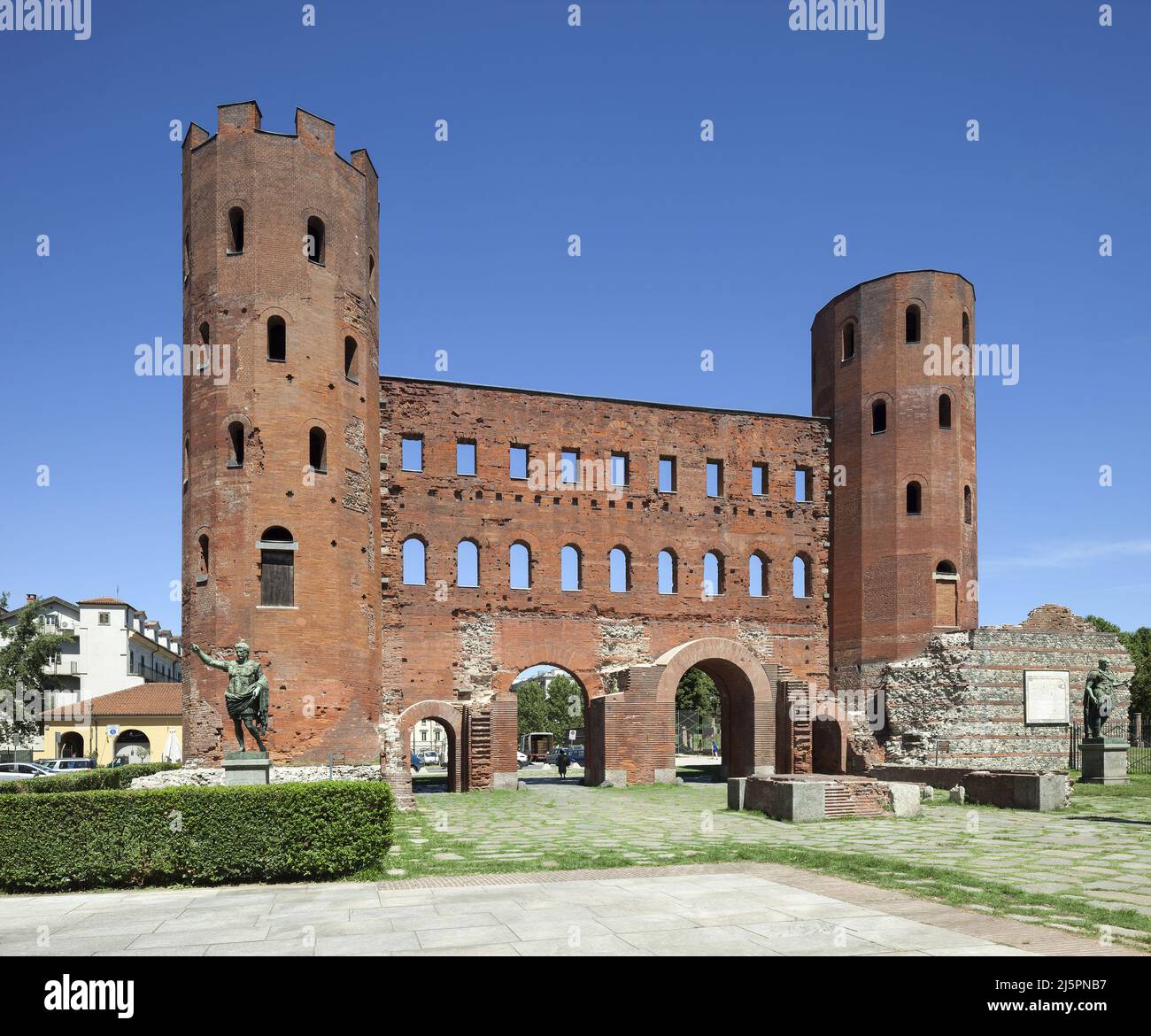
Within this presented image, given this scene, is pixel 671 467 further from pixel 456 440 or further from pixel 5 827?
pixel 5 827

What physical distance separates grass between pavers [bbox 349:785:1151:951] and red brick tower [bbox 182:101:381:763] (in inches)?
341

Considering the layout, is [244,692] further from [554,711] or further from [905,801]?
[554,711]

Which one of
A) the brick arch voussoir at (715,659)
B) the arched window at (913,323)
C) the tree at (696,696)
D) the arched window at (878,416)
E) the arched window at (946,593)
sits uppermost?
the arched window at (913,323)

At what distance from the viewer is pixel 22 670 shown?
44.1 metres

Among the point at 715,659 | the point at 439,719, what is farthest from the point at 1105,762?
the point at 439,719

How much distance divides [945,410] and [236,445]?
21.6 metres

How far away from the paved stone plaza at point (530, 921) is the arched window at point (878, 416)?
23818 mm

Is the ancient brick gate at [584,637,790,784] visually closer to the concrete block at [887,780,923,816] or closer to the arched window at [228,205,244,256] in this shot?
the concrete block at [887,780,923,816]

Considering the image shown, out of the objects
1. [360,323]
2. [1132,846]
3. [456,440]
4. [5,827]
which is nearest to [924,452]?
[456,440]

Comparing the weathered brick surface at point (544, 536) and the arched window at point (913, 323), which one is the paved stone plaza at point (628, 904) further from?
the arched window at point (913, 323)

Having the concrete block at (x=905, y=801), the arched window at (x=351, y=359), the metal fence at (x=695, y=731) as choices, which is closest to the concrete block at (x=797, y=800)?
the concrete block at (x=905, y=801)

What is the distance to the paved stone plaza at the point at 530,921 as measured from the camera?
7.62 meters

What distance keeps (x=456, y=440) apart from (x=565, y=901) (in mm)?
22073
